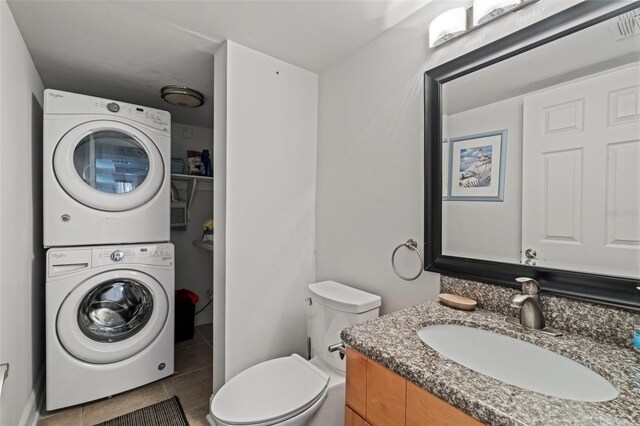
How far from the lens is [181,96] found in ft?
7.32

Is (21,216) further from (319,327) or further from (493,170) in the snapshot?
(493,170)

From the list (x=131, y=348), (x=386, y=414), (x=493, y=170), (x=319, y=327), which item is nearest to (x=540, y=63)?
(x=493, y=170)

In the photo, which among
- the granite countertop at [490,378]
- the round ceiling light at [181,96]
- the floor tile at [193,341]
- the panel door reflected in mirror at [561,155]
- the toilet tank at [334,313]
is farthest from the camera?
the floor tile at [193,341]

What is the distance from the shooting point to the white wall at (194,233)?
2959 millimetres

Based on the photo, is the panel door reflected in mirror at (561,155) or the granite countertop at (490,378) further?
the panel door reflected in mirror at (561,155)

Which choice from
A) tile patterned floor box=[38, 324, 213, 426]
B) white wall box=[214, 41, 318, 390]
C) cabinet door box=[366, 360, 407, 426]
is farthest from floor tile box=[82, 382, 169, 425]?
cabinet door box=[366, 360, 407, 426]

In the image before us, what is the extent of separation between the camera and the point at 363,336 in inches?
33.6

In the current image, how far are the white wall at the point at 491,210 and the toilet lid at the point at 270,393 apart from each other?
0.85m

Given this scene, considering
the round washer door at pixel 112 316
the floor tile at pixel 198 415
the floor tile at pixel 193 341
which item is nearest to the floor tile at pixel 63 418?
the round washer door at pixel 112 316

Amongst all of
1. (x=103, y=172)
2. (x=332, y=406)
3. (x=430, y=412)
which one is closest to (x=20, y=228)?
(x=103, y=172)

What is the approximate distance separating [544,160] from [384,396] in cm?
90

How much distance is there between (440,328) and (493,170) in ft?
2.04

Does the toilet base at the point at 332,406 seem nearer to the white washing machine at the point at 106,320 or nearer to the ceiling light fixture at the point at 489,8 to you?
the white washing machine at the point at 106,320

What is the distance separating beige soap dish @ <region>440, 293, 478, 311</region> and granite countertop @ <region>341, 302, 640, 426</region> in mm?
39
